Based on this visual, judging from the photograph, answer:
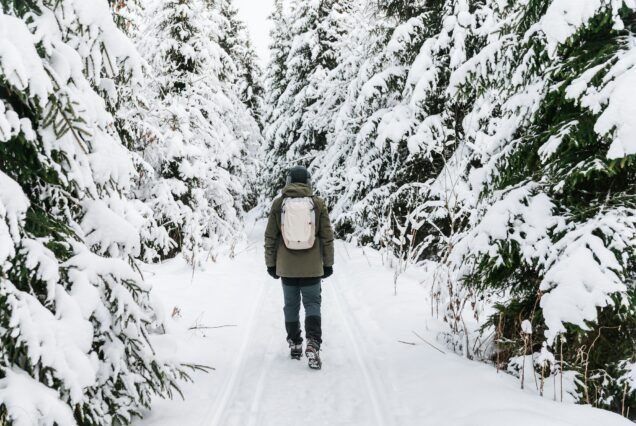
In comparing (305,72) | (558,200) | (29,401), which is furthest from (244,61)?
(29,401)

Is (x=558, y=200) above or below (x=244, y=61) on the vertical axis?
below

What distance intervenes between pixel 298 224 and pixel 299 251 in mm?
336

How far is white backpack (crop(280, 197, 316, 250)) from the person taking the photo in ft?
17.7

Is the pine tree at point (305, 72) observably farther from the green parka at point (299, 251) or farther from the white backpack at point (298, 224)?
→ the white backpack at point (298, 224)

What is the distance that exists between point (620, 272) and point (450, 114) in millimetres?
7603

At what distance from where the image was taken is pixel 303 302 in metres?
5.60

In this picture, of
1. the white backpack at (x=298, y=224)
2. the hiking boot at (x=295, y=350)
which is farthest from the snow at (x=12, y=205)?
the hiking boot at (x=295, y=350)

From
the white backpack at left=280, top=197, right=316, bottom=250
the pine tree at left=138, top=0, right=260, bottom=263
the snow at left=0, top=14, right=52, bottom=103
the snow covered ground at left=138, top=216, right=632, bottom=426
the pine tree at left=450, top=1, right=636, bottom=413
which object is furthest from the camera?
the pine tree at left=138, top=0, right=260, bottom=263

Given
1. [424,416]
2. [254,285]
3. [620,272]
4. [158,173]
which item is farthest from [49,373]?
[158,173]

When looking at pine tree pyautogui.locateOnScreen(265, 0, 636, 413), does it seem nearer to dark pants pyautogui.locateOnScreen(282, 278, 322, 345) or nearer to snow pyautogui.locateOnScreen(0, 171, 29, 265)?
dark pants pyautogui.locateOnScreen(282, 278, 322, 345)

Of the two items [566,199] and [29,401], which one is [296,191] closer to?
[566,199]

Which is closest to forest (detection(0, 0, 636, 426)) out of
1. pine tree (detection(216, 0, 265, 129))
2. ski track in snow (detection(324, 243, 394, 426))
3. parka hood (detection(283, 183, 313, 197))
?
ski track in snow (detection(324, 243, 394, 426))

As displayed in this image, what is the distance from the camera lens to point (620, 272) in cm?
340

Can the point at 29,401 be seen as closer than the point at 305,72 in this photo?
Yes
